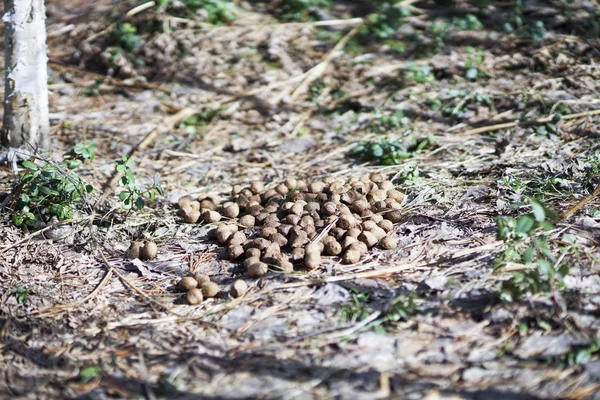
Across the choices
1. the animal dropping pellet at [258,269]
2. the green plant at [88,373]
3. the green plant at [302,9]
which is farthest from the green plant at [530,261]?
the green plant at [302,9]

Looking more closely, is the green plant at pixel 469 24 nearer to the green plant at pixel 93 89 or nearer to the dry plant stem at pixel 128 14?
the dry plant stem at pixel 128 14

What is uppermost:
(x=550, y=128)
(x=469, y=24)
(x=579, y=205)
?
(x=469, y=24)

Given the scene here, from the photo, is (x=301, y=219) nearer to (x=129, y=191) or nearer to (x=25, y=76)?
(x=129, y=191)

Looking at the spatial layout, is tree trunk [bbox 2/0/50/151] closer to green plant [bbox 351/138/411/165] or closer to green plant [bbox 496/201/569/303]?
green plant [bbox 351/138/411/165]

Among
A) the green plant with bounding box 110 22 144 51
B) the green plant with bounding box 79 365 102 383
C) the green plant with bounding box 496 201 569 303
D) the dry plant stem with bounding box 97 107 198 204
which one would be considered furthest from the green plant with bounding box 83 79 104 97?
the green plant with bounding box 496 201 569 303

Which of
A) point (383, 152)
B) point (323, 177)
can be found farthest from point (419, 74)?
point (323, 177)

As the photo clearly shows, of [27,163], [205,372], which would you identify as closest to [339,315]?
[205,372]
